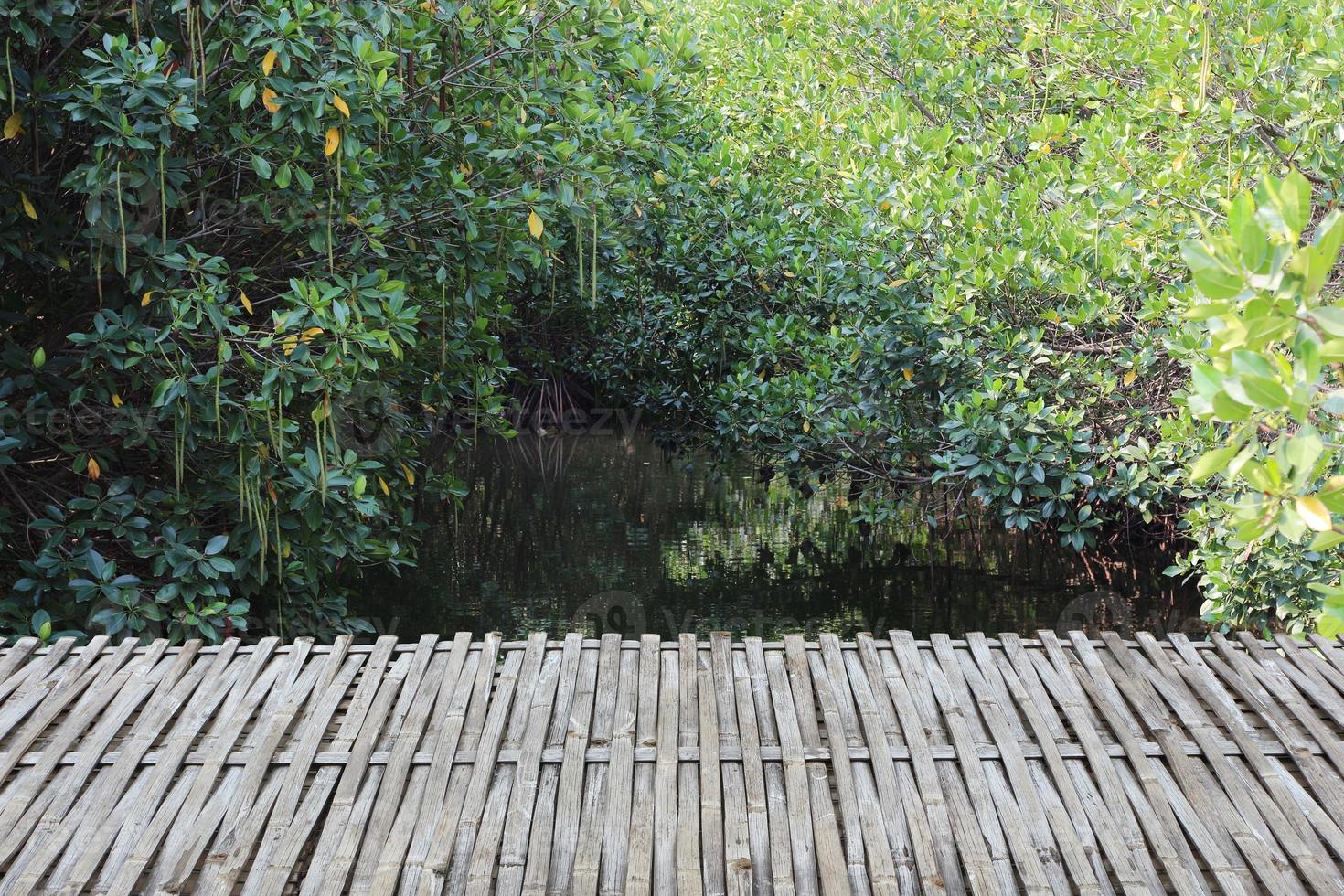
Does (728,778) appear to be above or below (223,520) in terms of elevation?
above

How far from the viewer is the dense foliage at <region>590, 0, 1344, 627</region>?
4.94 m

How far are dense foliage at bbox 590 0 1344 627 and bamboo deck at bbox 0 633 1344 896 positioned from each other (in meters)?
2.25

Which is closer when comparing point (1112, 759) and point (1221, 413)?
point (1221, 413)

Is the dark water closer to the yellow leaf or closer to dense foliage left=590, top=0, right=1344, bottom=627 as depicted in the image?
dense foliage left=590, top=0, right=1344, bottom=627

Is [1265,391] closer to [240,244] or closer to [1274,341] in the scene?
[1274,341]

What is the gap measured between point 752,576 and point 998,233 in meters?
3.62

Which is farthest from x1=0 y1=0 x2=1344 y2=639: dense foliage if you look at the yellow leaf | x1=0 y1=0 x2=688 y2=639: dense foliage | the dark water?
the yellow leaf

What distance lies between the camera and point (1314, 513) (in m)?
1.33

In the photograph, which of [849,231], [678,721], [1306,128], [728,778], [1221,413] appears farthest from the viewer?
[849,231]

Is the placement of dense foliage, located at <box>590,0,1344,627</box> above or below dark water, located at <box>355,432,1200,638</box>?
above

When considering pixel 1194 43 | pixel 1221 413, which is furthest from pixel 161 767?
pixel 1194 43

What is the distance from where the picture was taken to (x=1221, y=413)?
132cm

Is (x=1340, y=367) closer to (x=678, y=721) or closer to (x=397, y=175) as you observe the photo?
(x=678, y=721)

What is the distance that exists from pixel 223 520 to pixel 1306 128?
16.4 feet
